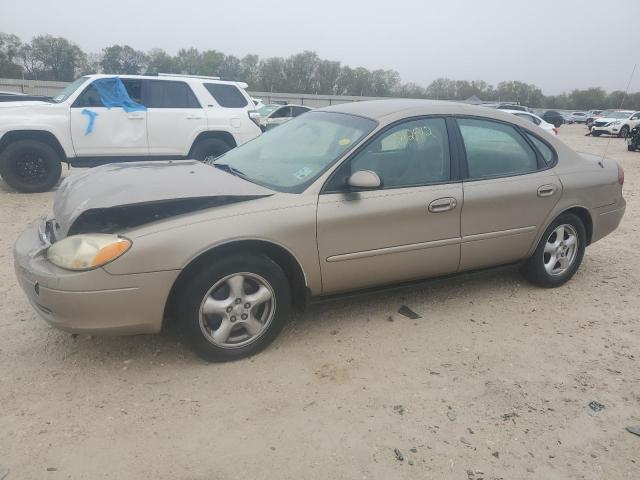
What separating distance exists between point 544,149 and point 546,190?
0.39 metres

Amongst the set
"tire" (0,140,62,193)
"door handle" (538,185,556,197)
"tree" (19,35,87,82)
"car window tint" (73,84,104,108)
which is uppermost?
"tree" (19,35,87,82)

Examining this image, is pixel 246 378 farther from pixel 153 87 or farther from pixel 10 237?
pixel 153 87

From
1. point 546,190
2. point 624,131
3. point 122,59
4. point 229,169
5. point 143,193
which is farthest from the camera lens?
point 122,59

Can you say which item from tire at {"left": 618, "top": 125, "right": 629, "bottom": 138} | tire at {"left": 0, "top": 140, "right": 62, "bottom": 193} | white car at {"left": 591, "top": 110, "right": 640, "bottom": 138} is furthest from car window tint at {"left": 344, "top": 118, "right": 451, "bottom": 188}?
tire at {"left": 618, "top": 125, "right": 629, "bottom": 138}

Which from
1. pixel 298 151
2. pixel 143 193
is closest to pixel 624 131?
pixel 298 151

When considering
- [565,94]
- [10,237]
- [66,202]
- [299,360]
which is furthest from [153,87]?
[565,94]

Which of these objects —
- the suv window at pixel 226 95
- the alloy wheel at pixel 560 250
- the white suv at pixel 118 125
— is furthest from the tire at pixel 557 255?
the suv window at pixel 226 95

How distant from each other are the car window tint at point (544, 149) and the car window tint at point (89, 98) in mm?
6778

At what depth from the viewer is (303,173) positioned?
3.38 metres

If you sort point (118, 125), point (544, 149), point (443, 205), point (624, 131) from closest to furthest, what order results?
point (443, 205)
point (544, 149)
point (118, 125)
point (624, 131)

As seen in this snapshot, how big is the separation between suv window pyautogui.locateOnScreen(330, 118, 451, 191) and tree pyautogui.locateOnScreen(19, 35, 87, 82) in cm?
5770

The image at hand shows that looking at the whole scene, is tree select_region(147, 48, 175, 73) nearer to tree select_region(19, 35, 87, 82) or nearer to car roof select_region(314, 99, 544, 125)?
tree select_region(19, 35, 87, 82)

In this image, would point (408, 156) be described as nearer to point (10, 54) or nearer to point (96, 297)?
point (96, 297)

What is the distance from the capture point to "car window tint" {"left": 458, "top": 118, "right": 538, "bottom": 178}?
3.85 metres
